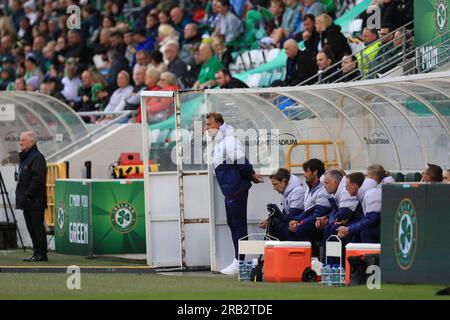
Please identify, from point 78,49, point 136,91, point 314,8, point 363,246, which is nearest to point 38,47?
point 78,49

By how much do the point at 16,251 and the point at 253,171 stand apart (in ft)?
20.6

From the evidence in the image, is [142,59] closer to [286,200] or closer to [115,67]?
[115,67]

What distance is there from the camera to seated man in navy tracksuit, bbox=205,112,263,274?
18.4 meters

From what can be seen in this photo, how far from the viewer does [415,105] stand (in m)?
18.0

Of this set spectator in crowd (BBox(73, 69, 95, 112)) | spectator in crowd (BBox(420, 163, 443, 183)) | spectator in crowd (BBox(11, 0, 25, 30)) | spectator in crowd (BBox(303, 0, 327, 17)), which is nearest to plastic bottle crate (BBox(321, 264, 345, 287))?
spectator in crowd (BBox(420, 163, 443, 183))

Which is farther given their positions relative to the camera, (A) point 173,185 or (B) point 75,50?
(B) point 75,50

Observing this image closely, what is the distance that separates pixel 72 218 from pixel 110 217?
3.26ft

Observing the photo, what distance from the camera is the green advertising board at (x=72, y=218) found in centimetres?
2175

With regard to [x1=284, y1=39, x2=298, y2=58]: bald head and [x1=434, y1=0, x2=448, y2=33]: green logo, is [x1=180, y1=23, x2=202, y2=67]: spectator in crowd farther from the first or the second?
[x1=434, y1=0, x2=448, y2=33]: green logo

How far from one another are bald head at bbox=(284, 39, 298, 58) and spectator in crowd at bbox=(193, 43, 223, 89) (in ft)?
8.89

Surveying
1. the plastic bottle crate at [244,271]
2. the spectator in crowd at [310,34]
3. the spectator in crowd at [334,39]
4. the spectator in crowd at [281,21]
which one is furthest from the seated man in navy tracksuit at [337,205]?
the spectator in crowd at [281,21]

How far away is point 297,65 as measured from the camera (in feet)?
79.2
